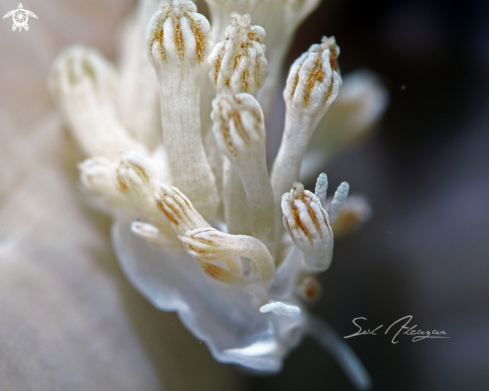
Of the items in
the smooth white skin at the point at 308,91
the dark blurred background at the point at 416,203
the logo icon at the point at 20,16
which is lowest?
the dark blurred background at the point at 416,203

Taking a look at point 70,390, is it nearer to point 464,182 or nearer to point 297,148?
point 297,148

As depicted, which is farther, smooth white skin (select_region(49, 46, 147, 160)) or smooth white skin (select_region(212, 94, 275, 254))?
smooth white skin (select_region(49, 46, 147, 160))

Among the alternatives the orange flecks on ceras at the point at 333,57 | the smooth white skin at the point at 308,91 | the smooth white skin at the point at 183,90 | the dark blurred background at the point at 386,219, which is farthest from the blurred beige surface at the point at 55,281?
the orange flecks on ceras at the point at 333,57

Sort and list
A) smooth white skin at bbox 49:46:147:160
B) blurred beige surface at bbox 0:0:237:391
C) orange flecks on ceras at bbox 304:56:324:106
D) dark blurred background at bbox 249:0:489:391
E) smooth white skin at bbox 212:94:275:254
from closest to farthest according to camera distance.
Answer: smooth white skin at bbox 212:94:275:254, orange flecks on ceras at bbox 304:56:324:106, blurred beige surface at bbox 0:0:237:391, smooth white skin at bbox 49:46:147:160, dark blurred background at bbox 249:0:489:391

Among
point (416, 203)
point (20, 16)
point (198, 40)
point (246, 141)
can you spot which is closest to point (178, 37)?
point (198, 40)

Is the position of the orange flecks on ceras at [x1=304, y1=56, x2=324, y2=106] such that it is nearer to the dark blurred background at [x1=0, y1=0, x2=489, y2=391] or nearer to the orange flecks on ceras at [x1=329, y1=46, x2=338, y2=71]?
the orange flecks on ceras at [x1=329, y1=46, x2=338, y2=71]

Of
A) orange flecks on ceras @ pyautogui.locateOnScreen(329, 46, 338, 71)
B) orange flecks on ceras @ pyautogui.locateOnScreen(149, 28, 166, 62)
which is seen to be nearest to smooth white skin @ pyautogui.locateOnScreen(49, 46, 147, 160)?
orange flecks on ceras @ pyautogui.locateOnScreen(149, 28, 166, 62)


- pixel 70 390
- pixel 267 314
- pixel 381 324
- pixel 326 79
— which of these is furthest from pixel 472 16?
pixel 70 390

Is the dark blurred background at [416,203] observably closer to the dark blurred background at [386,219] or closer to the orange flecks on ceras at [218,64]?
the dark blurred background at [386,219]
